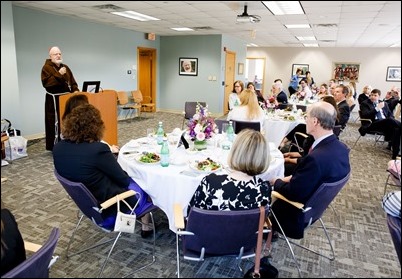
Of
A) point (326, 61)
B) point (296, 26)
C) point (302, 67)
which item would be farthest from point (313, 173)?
point (302, 67)

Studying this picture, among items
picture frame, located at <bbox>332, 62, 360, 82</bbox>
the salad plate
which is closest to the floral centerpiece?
the salad plate

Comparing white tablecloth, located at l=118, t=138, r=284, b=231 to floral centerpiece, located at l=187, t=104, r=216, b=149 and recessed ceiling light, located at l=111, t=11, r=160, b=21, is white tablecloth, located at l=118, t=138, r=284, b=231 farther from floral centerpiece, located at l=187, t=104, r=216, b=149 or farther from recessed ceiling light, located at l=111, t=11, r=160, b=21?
recessed ceiling light, located at l=111, t=11, r=160, b=21

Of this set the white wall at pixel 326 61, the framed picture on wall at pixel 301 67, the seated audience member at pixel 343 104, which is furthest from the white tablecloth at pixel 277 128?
the framed picture on wall at pixel 301 67

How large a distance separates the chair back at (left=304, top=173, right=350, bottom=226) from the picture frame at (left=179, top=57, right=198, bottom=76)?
8.50 metres

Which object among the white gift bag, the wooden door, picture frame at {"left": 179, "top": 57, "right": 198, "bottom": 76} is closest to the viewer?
the white gift bag

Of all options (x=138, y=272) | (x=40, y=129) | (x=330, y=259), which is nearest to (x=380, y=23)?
(x=330, y=259)

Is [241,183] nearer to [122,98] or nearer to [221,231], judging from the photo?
[221,231]

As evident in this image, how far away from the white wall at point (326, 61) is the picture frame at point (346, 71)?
0.13 meters

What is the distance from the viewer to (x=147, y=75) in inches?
427

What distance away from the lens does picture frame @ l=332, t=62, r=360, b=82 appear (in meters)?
13.4

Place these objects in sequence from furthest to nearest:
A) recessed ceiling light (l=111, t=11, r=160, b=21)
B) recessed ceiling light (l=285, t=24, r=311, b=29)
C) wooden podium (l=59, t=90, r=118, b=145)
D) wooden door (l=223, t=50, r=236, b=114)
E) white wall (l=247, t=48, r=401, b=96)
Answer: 1. white wall (l=247, t=48, r=401, b=96)
2. wooden door (l=223, t=50, r=236, b=114)
3. recessed ceiling light (l=285, t=24, r=311, b=29)
4. recessed ceiling light (l=111, t=11, r=160, b=21)
5. wooden podium (l=59, t=90, r=118, b=145)

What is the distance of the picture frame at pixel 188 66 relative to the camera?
10344mm

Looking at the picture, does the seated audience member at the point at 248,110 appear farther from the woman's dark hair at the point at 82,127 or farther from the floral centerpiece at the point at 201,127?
the woman's dark hair at the point at 82,127

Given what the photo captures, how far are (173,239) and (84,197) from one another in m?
1.01
